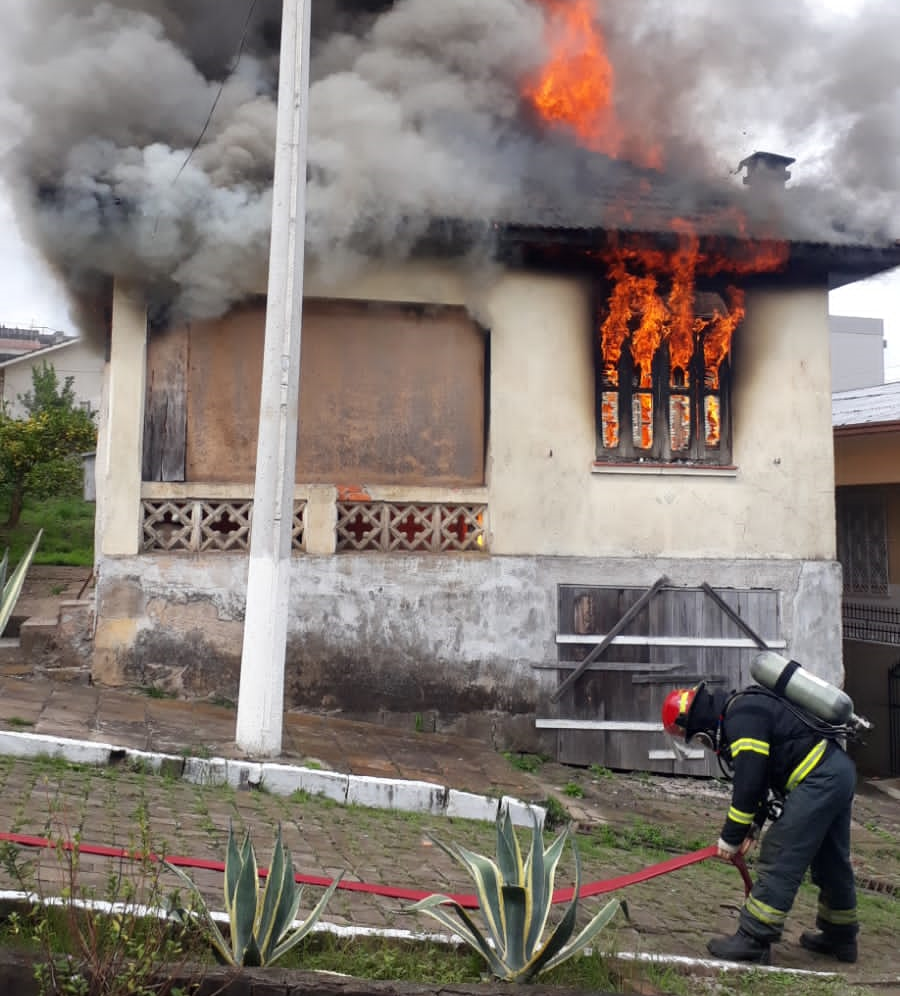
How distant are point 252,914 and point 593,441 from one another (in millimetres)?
8158

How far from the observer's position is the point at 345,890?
511 cm

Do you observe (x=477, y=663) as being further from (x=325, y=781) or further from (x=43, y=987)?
(x=43, y=987)

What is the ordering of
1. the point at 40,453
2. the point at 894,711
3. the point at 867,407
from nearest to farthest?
the point at 894,711 → the point at 40,453 → the point at 867,407

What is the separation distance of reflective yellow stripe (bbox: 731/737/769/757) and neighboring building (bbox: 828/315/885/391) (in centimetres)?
4315

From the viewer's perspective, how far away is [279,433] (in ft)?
27.3

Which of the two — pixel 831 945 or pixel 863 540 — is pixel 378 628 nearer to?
pixel 831 945

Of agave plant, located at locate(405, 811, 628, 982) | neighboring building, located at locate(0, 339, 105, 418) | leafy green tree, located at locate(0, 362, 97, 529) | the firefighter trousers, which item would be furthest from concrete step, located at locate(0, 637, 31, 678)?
neighboring building, located at locate(0, 339, 105, 418)

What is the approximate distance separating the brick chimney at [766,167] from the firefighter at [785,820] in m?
9.43

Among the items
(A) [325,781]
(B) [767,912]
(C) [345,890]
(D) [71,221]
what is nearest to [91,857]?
(C) [345,890]

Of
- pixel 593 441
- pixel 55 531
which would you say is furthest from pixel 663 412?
pixel 55 531

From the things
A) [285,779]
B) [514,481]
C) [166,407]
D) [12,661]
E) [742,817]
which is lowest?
[285,779]

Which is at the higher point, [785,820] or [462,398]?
[462,398]

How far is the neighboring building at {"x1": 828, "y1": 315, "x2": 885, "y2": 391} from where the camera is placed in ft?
152

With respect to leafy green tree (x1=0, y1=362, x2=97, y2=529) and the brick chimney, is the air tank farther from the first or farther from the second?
leafy green tree (x1=0, y1=362, x2=97, y2=529)
